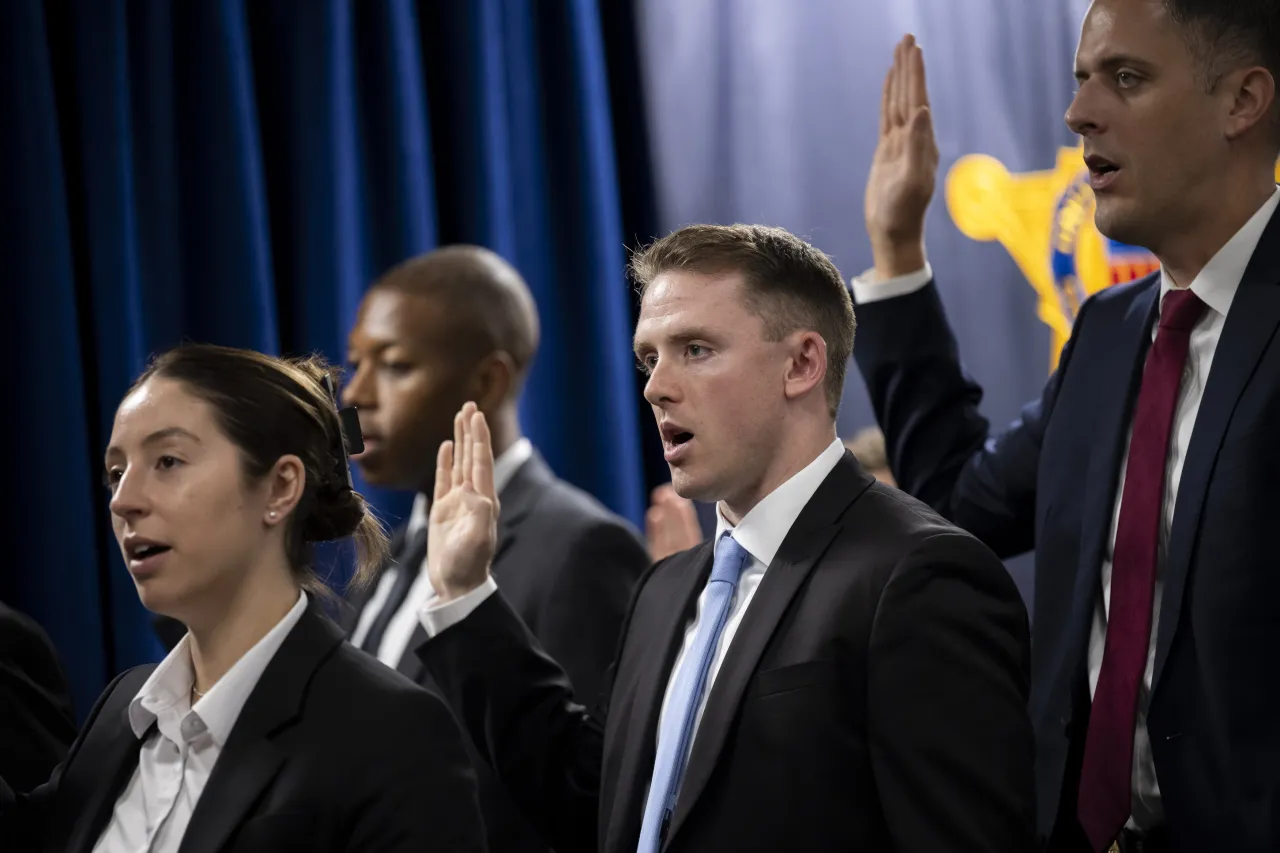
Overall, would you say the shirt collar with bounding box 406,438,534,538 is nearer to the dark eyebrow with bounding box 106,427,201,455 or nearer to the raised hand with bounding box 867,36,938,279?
the raised hand with bounding box 867,36,938,279

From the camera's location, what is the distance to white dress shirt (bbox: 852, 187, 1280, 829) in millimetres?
1681

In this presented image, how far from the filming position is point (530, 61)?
12.2 feet

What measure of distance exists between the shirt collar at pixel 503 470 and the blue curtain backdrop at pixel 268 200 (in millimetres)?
598

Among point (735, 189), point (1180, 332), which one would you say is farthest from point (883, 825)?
point (735, 189)

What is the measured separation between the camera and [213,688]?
168cm

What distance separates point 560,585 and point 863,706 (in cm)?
105

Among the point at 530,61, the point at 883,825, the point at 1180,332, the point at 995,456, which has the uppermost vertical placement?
the point at 530,61

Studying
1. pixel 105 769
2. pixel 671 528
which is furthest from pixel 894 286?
pixel 105 769

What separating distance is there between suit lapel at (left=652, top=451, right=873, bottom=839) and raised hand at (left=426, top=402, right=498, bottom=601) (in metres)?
0.38

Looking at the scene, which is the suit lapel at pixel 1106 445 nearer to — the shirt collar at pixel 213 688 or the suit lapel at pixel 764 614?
the suit lapel at pixel 764 614

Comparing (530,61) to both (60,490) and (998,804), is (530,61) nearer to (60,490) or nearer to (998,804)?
(60,490)

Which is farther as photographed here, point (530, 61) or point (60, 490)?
point (530, 61)

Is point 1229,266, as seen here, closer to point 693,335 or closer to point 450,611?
point 693,335

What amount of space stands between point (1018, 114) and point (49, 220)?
215 cm
